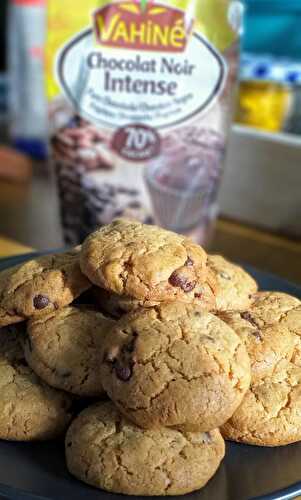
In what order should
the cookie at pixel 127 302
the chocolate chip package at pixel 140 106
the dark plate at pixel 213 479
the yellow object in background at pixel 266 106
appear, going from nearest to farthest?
the dark plate at pixel 213 479 → the cookie at pixel 127 302 → the chocolate chip package at pixel 140 106 → the yellow object in background at pixel 266 106

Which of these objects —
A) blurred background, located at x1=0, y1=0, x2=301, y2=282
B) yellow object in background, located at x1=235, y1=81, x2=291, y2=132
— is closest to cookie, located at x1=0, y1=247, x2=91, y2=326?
blurred background, located at x1=0, y1=0, x2=301, y2=282

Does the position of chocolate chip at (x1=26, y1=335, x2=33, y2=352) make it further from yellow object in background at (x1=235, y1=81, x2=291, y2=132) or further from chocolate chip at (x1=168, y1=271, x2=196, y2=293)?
yellow object in background at (x1=235, y1=81, x2=291, y2=132)

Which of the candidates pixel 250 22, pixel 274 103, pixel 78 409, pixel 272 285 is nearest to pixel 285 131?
pixel 274 103

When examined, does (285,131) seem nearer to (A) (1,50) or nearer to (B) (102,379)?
(B) (102,379)

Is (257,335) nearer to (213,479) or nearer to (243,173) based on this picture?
(213,479)

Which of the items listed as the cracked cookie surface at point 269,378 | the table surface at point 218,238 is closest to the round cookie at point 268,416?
the cracked cookie surface at point 269,378

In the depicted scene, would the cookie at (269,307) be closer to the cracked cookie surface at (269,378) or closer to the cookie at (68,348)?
the cracked cookie surface at (269,378)
